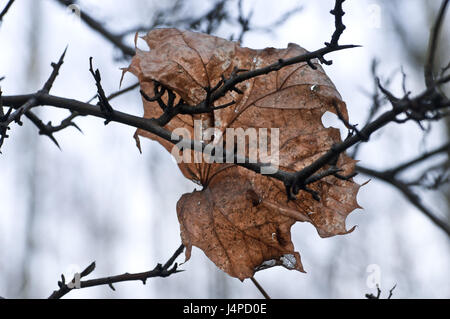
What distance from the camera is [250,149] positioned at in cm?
101

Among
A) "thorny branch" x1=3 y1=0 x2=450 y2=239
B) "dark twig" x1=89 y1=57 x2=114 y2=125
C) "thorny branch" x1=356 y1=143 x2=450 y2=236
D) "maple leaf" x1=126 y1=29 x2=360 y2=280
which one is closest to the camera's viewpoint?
"thorny branch" x1=3 y1=0 x2=450 y2=239

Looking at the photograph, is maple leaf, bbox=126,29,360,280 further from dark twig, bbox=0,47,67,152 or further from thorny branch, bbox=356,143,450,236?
thorny branch, bbox=356,143,450,236

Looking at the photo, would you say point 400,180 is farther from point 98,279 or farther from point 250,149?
point 98,279

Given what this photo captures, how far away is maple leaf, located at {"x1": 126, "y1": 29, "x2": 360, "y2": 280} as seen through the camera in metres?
1.00

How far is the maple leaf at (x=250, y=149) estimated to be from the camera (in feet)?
3.28

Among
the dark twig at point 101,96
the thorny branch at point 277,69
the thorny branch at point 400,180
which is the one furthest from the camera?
the thorny branch at point 400,180

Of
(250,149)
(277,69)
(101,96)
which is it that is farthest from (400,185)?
(101,96)

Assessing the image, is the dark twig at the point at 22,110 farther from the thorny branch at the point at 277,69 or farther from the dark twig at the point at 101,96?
the dark twig at the point at 101,96

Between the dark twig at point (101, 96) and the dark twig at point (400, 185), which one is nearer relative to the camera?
the dark twig at point (101, 96)

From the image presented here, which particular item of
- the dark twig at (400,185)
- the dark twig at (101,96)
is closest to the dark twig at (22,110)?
the dark twig at (101,96)

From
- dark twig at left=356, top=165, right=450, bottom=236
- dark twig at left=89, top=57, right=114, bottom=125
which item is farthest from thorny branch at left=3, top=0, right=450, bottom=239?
dark twig at left=356, top=165, right=450, bottom=236

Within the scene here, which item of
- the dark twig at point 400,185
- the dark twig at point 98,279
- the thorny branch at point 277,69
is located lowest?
the dark twig at point 98,279

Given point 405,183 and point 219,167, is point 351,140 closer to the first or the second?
point 219,167
